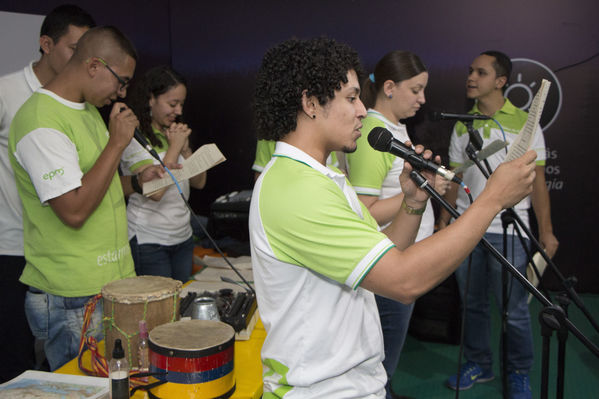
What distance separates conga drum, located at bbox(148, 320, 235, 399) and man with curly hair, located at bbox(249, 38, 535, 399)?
160 millimetres

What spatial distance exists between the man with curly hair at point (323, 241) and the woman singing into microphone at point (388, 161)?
810 mm

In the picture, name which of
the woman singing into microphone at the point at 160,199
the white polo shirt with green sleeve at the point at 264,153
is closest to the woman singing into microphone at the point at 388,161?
the white polo shirt with green sleeve at the point at 264,153

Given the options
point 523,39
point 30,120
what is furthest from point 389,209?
point 523,39

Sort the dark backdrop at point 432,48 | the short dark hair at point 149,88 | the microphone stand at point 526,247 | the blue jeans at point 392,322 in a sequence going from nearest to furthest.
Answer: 1. the microphone stand at point 526,247
2. the blue jeans at point 392,322
3. the short dark hair at point 149,88
4. the dark backdrop at point 432,48

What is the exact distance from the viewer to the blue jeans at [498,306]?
116 inches

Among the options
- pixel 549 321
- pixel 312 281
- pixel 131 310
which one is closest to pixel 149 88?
pixel 131 310

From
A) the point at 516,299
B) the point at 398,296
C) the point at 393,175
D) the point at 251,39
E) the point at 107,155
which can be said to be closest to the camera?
the point at 398,296

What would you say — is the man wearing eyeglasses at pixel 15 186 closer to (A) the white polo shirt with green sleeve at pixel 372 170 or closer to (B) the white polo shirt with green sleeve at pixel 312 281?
(A) the white polo shirt with green sleeve at pixel 372 170

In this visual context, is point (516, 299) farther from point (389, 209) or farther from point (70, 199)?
point (70, 199)

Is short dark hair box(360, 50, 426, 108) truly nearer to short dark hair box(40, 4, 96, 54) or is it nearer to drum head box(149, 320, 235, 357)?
short dark hair box(40, 4, 96, 54)

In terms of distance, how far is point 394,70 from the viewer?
2.58 m

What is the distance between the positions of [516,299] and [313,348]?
6.78ft

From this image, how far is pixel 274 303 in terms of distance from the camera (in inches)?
51.0

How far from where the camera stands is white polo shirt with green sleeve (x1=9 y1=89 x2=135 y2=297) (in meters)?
1.76
